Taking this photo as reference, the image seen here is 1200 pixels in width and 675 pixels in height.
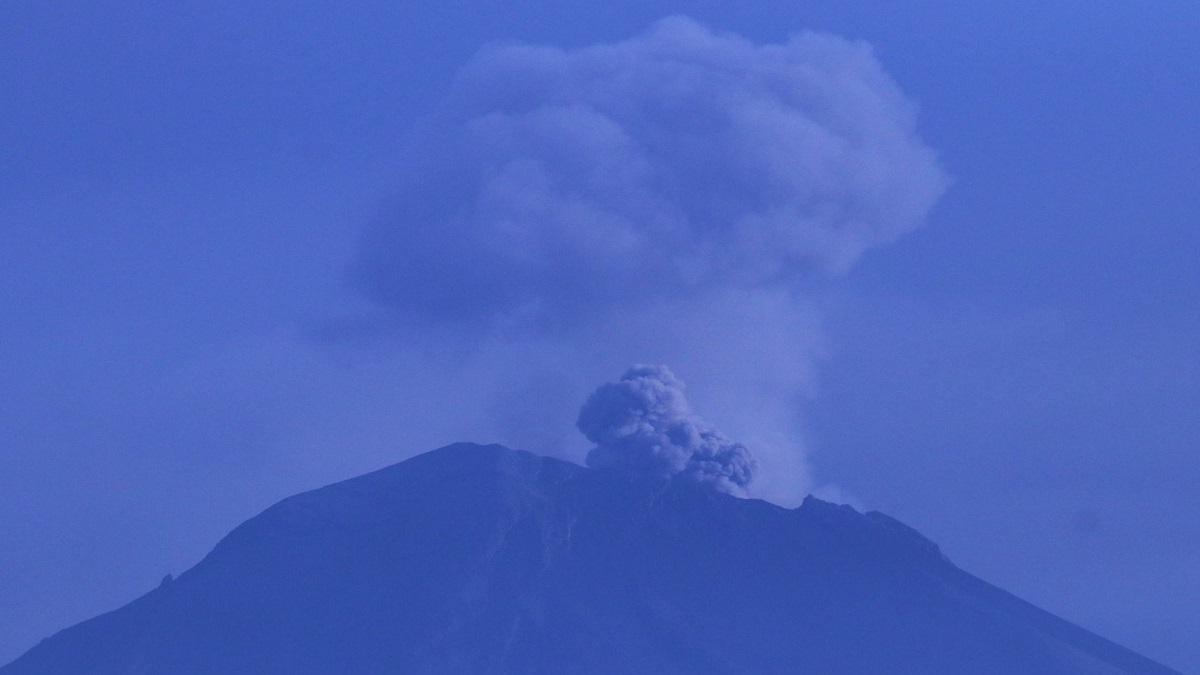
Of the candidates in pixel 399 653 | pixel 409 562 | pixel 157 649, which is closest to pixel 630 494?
pixel 409 562

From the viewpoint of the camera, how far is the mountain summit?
9912 cm

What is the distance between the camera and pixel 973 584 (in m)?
111

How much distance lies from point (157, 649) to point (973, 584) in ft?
142

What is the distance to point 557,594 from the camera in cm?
10362

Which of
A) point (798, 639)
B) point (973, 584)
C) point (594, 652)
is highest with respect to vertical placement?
point (973, 584)

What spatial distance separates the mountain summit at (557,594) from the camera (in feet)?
325

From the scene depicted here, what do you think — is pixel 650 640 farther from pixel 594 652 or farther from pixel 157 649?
pixel 157 649

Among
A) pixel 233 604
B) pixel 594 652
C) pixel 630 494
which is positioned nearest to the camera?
pixel 594 652

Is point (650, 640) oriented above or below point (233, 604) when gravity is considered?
above

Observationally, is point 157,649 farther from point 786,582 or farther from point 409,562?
point 786,582

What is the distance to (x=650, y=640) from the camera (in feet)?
329

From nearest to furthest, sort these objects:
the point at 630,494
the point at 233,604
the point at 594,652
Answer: the point at 594,652, the point at 233,604, the point at 630,494

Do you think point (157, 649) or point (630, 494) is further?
point (630, 494)

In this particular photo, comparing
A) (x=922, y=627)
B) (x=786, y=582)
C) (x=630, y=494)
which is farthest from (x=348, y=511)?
(x=922, y=627)
